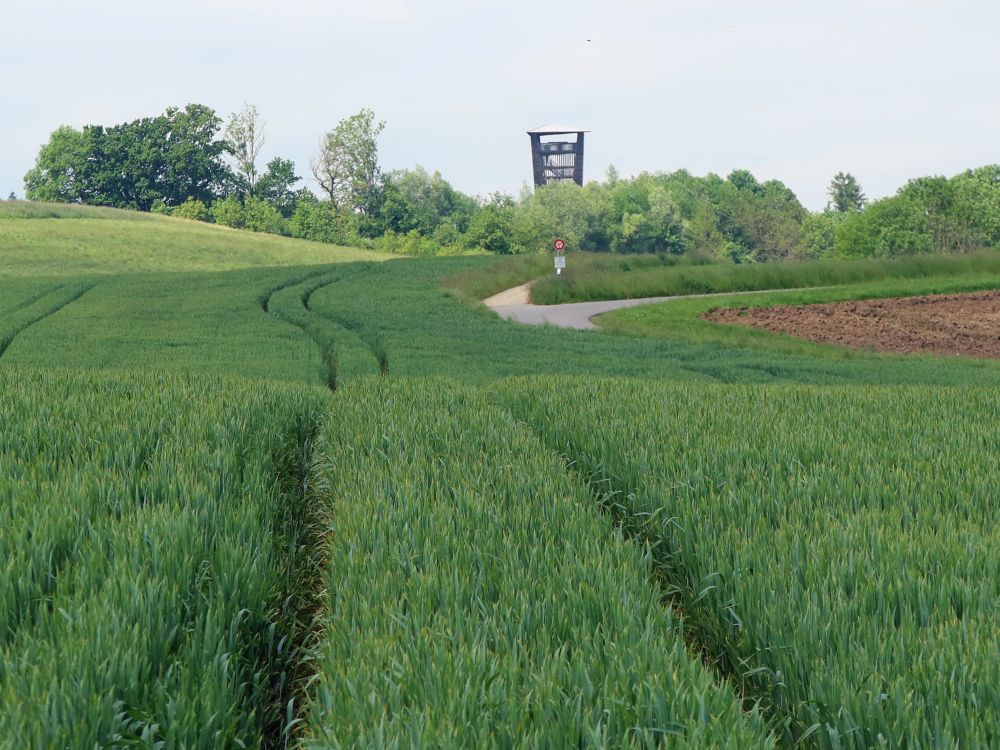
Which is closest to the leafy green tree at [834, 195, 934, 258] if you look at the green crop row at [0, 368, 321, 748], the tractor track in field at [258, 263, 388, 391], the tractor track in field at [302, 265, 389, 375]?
the tractor track in field at [258, 263, 388, 391]

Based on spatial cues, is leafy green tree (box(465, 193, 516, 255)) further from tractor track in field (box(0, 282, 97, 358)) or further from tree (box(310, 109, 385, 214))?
tractor track in field (box(0, 282, 97, 358))

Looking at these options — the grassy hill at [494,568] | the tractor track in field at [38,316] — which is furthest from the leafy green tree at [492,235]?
the grassy hill at [494,568]

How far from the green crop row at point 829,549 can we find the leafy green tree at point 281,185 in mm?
111210

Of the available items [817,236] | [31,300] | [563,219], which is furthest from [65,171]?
[817,236]

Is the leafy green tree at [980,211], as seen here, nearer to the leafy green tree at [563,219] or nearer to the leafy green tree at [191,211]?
the leafy green tree at [563,219]

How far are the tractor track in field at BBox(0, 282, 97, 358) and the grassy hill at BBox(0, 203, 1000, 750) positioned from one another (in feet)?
53.8

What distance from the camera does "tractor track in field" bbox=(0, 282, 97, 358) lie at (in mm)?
23656

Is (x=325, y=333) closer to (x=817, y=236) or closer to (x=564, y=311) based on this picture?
(x=564, y=311)

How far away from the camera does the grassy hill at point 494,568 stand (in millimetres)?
2699

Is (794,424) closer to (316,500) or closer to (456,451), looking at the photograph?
(456,451)

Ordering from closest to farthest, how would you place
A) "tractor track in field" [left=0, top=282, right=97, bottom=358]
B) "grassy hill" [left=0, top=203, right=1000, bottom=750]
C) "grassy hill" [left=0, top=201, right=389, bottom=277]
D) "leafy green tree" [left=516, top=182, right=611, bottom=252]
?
"grassy hill" [left=0, top=203, right=1000, bottom=750], "tractor track in field" [left=0, top=282, right=97, bottom=358], "grassy hill" [left=0, top=201, right=389, bottom=277], "leafy green tree" [left=516, top=182, right=611, bottom=252]

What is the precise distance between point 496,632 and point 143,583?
1.47 m

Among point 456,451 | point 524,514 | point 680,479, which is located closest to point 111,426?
point 456,451

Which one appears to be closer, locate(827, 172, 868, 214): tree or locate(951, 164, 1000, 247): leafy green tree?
locate(951, 164, 1000, 247): leafy green tree
